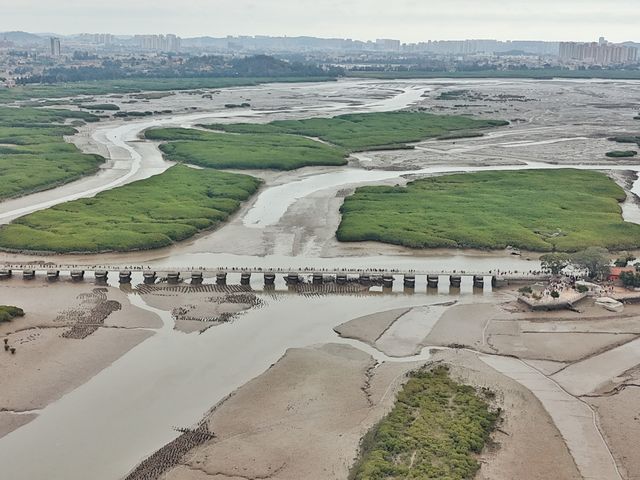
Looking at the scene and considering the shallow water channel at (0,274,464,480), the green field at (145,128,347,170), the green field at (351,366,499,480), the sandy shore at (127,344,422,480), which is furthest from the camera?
the green field at (145,128,347,170)

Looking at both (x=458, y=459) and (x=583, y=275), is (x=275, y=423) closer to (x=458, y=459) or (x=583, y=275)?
(x=458, y=459)

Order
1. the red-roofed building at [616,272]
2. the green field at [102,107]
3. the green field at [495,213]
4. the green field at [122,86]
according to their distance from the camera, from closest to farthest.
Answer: the red-roofed building at [616,272], the green field at [495,213], the green field at [102,107], the green field at [122,86]

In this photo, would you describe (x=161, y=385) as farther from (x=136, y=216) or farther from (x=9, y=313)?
(x=136, y=216)

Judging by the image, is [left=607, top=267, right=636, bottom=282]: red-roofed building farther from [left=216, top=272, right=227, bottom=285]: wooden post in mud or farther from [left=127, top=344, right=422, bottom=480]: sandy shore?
[left=216, top=272, right=227, bottom=285]: wooden post in mud

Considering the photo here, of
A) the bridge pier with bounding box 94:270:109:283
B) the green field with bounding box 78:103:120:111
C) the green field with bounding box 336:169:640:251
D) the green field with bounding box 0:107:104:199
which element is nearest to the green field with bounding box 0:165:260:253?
the bridge pier with bounding box 94:270:109:283

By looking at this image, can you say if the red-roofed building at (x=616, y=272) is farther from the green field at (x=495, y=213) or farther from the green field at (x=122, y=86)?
the green field at (x=122, y=86)

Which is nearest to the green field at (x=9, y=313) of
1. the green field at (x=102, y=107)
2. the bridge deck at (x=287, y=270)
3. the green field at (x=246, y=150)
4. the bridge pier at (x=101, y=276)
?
the bridge pier at (x=101, y=276)

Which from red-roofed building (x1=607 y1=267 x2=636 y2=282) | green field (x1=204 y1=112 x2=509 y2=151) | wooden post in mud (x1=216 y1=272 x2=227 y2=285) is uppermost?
green field (x1=204 y1=112 x2=509 y2=151)

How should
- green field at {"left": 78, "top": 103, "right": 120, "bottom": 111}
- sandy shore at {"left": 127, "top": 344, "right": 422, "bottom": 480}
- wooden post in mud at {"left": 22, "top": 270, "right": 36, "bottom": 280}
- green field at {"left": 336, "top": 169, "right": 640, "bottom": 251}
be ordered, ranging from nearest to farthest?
1. sandy shore at {"left": 127, "top": 344, "right": 422, "bottom": 480}
2. wooden post in mud at {"left": 22, "top": 270, "right": 36, "bottom": 280}
3. green field at {"left": 336, "top": 169, "right": 640, "bottom": 251}
4. green field at {"left": 78, "top": 103, "right": 120, "bottom": 111}
